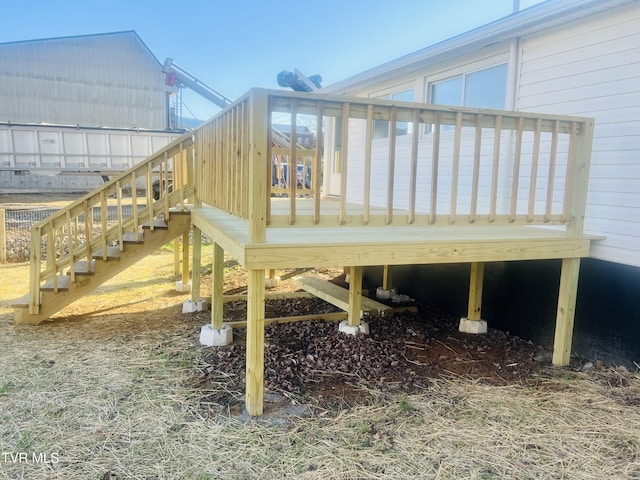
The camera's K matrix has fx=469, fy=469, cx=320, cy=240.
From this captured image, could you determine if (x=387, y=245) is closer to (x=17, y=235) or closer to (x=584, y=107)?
(x=584, y=107)

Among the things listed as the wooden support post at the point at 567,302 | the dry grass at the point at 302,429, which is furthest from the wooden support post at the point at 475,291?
the dry grass at the point at 302,429

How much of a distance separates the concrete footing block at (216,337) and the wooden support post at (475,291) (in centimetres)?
253

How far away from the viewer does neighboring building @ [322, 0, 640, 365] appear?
3711 millimetres

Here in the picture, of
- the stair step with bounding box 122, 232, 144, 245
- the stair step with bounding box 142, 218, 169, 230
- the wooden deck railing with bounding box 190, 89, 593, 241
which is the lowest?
the stair step with bounding box 122, 232, 144, 245

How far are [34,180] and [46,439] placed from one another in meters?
16.2

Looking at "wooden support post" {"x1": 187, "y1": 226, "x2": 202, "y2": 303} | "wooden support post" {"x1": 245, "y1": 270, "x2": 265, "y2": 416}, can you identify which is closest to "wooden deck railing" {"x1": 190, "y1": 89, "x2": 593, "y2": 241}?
"wooden support post" {"x1": 245, "y1": 270, "x2": 265, "y2": 416}

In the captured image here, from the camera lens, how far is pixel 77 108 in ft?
72.4

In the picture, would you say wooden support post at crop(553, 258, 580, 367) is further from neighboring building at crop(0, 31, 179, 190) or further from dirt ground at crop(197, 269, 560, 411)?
neighboring building at crop(0, 31, 179, 190)

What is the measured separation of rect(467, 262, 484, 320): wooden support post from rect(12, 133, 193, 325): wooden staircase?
3322mm

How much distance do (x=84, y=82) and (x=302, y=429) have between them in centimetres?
2360

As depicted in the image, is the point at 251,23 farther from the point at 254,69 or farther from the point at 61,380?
the point at 61,380

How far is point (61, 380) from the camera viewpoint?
3.71 metres

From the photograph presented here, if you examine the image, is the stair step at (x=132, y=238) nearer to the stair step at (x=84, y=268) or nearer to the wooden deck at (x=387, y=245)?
the stair step at (x=84, y=268)

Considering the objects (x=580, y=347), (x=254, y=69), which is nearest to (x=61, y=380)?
(x=580, y=347)
